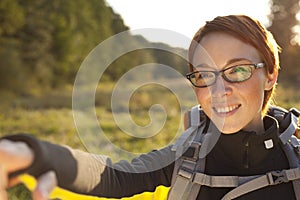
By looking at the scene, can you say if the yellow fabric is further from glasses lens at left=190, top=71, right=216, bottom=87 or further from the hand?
glasses lens at left=190, top=71, right=216, bottom=87

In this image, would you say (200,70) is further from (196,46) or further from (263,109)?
(263,109)

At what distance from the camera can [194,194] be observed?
2.12 meters

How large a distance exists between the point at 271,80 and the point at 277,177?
525mm

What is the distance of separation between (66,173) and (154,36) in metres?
1.05

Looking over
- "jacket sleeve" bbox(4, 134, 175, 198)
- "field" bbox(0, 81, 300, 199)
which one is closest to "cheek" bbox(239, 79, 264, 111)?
"jacket sleeve" bbox(4, 134, 175, 198)

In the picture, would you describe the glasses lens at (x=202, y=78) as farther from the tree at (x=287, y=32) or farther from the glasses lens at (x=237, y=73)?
the tree at (x=287, y=32)

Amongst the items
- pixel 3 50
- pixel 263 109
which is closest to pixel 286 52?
pixel 3 50

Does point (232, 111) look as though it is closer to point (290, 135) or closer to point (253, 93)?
point (253, 93)

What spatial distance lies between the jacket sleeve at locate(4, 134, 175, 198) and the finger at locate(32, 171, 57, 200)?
2 cm

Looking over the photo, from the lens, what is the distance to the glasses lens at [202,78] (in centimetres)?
225

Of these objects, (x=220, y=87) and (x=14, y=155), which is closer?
(x=14, y=155)

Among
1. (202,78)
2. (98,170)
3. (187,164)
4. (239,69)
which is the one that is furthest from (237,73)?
(98,170)

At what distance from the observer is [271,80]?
2.46 m

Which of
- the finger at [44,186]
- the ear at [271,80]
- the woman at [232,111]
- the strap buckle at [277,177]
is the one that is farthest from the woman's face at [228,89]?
the finger at [44,186]
